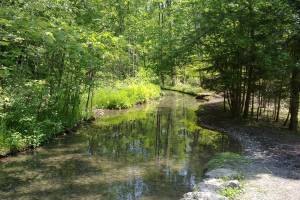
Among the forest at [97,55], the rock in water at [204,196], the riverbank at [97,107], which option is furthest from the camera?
the forest at [97,55]

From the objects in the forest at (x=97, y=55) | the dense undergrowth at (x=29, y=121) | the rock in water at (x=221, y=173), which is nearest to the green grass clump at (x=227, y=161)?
the rock in water at (x=221, y=173)

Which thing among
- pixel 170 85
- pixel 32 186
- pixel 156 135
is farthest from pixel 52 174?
pixel 170 85

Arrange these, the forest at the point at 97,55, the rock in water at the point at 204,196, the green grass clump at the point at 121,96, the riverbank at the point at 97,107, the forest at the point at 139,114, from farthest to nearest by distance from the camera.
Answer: the green grass clump at the point at 121,96 < the forest at the point at 97,55 < the riverbank at the point at 97,107 < the forest at the point at 139,114 < the rock in water at the point at 204,196

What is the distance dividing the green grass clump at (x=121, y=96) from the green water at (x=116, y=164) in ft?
13.8

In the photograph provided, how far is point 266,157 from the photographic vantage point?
1362cm

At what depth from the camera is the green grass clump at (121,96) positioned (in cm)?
2587

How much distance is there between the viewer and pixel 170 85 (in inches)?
2009

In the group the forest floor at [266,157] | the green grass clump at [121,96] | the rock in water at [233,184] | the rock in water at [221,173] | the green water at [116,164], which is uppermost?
the green grass clump at [121,96]

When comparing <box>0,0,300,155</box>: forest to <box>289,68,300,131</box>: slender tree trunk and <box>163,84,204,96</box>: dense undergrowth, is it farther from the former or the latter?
<box>163,84,204,96</box>: dense undergrowth

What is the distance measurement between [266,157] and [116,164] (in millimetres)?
5206

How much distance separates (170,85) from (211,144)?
34.1m

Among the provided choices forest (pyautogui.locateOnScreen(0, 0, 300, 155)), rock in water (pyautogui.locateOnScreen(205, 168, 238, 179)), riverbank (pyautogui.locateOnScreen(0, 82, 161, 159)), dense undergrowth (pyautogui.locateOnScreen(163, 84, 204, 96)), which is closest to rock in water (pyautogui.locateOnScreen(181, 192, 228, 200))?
rock in water (pyautogui.locateOnScreen(205, 168, 238, 179))

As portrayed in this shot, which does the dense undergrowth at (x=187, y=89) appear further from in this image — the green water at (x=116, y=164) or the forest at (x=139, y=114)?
the green water at (x=116, y=164)

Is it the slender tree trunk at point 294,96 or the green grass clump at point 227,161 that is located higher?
the slender tree trunk at point 294,96
